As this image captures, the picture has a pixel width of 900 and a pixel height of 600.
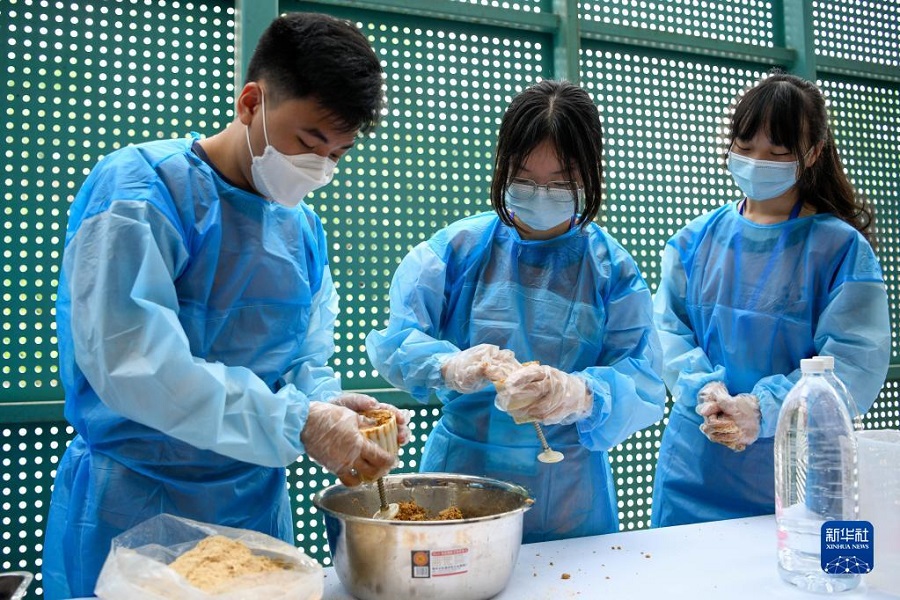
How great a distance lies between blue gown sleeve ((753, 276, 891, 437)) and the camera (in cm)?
194

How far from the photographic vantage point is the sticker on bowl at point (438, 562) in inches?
48.8

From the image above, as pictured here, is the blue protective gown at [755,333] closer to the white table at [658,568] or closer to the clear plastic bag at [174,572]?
the white table at [658,568]

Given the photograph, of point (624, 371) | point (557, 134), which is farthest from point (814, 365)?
point (557, 134)

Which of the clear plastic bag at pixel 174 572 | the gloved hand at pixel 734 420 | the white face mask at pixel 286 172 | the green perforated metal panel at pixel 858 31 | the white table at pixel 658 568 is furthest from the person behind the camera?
the green perforated metal panel at pixel 858 31

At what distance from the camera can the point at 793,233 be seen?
2135 millimetres

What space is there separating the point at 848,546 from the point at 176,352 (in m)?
1.20

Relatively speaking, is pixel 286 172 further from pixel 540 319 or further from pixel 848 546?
pixel 848 546

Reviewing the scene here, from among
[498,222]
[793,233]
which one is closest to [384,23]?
[498,222]

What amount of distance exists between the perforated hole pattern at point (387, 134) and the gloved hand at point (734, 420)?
119cm

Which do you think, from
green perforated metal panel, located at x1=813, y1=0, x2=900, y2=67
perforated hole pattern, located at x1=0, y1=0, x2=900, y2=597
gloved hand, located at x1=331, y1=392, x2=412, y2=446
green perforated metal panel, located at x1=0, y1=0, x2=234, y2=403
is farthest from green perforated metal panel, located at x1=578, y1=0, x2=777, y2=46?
gloved hand, located at x1=331, y1=392, x2=412, y2=446

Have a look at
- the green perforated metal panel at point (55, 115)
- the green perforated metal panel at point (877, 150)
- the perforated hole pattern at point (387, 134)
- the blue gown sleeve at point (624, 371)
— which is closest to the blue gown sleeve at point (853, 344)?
the blue gown sleeve at point (624, 371)

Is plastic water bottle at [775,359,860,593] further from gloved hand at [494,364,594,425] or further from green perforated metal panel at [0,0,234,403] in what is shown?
green perforated metal panel at [0,0,234,403]

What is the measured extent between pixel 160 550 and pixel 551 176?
1.16m

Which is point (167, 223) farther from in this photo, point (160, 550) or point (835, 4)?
point (835, 4)
